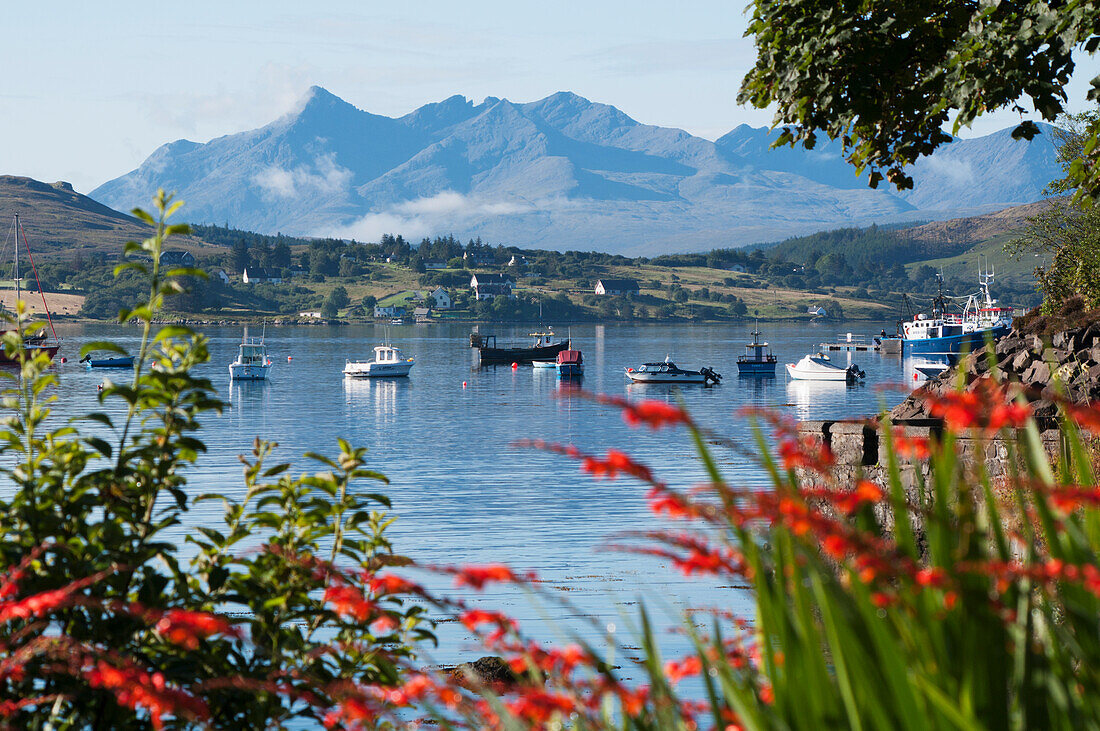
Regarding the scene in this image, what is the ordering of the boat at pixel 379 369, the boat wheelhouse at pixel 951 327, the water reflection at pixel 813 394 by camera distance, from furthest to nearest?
the boat wheelhouse at pixel 951 327 < the boat at pixel 379 369 < the water reflection at pixel 813 394

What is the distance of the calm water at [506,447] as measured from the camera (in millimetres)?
19781

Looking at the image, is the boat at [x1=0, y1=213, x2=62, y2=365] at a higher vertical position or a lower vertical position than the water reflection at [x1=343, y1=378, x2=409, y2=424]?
higher

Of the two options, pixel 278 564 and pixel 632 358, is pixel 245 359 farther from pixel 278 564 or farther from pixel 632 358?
pixel 278 564

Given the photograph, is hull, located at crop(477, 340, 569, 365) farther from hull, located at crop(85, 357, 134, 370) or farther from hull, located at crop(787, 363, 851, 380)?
hull, located at crop(85, 357, 134, 370)

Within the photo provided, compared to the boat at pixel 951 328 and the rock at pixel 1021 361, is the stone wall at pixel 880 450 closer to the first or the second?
the rock at pixel 1021 361

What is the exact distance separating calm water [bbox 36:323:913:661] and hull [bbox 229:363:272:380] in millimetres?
1553

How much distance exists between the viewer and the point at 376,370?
89.4m

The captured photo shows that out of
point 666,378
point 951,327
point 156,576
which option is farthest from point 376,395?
point 156,576

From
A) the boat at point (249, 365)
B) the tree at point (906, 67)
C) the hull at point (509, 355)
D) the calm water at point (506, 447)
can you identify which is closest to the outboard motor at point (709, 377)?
the calm water at point (506, 447)

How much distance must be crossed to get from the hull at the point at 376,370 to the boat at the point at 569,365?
12.7 m

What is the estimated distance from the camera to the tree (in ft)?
37.5

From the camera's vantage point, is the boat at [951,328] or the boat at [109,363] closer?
the boat at [109,363]

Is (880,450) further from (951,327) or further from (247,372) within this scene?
(951,327)

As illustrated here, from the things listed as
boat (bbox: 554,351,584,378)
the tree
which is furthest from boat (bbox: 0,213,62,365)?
boat (bbox: 554,351,584,378)
